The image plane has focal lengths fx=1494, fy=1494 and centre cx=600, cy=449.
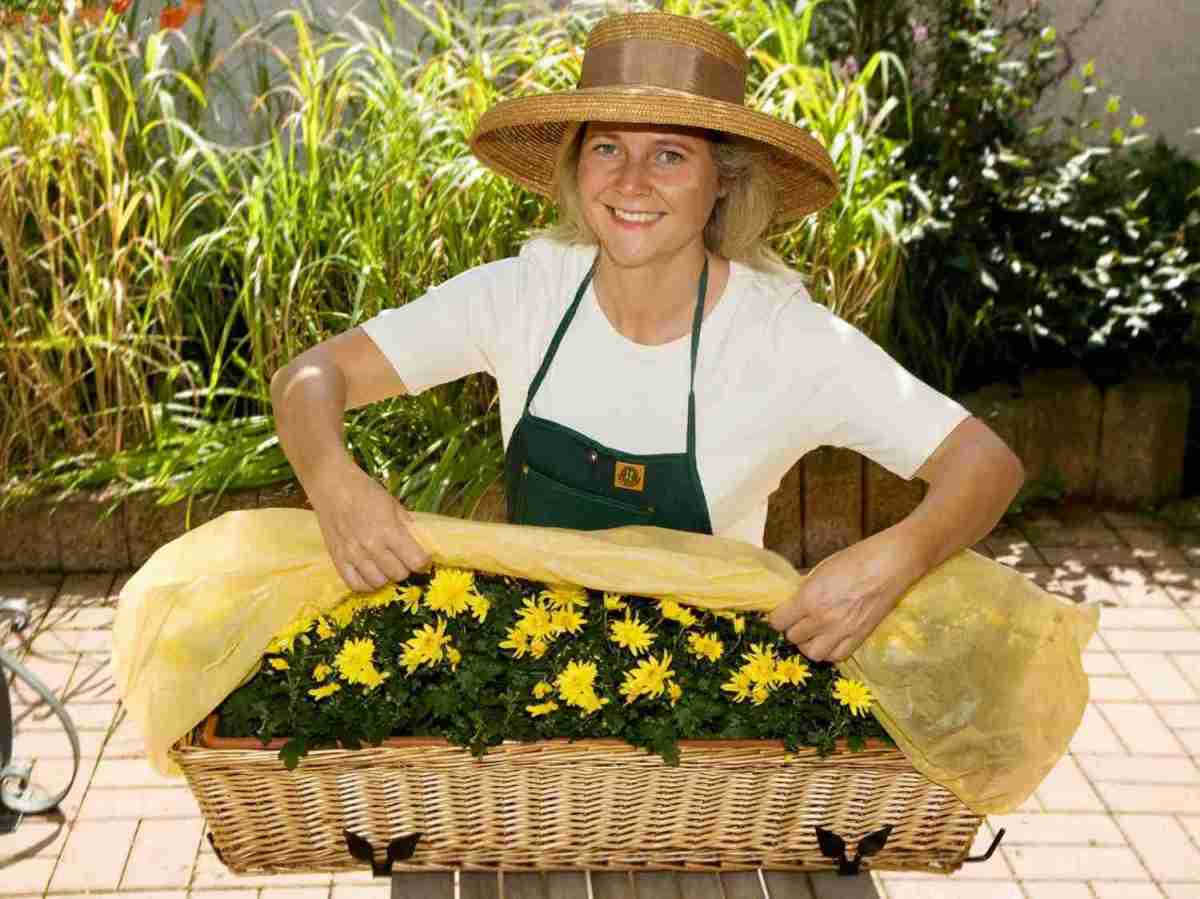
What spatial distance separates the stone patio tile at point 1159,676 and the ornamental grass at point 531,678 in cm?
229

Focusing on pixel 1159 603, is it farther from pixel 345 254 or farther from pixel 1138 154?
pixel 345 254

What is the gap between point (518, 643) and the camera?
1.84 meters

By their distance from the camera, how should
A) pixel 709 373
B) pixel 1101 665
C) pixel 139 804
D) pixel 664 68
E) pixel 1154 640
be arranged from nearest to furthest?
1. pixel 664 68
2. pixel 709 373
3. pixel 139 804
4. pixel 1101 665
5. pixel 1154 640

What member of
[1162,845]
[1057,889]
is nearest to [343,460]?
[1057,889]

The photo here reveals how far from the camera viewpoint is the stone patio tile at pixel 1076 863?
10.3ft

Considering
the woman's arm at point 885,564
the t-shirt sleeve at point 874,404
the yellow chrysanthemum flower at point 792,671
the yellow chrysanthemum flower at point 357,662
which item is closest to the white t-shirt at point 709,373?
the t-shirt sleeve at point 874,404

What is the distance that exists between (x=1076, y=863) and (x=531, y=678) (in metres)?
1.86

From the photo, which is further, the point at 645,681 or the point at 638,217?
the point at 638,217

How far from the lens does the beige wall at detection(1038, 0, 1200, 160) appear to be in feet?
17.4

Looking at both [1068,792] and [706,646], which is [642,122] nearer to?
[706,646]

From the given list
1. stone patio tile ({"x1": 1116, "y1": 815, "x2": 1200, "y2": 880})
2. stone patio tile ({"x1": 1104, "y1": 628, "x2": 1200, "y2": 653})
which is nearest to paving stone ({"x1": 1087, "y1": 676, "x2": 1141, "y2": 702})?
stone patio tile ({"x1": 1104, "y1": 628, "x2": 1200, "y2": 653})

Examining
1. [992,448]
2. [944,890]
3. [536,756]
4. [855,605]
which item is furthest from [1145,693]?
[536,756]

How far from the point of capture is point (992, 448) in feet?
6.85

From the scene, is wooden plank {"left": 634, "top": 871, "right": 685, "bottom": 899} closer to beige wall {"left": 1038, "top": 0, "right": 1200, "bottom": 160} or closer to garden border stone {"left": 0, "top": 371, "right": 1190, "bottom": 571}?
garden border stone {"left": 0, "top": 371, "right": 1190, "bottom": 571}
